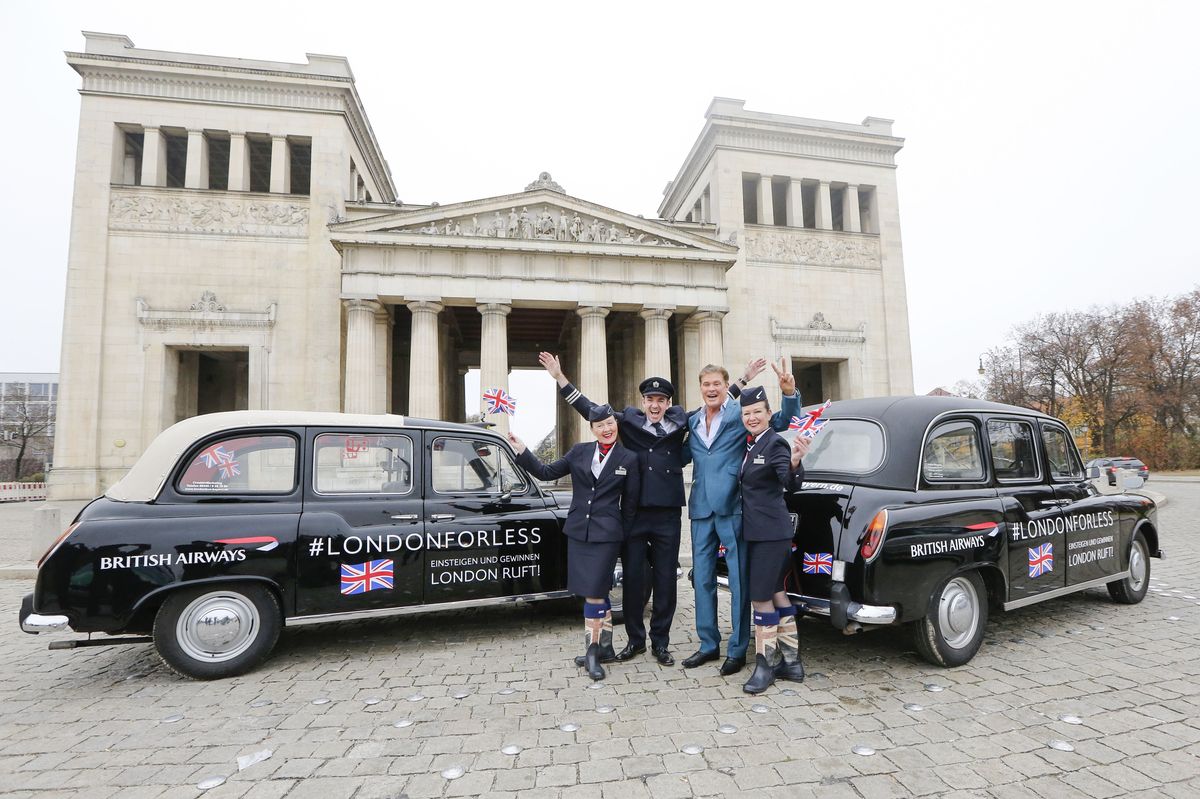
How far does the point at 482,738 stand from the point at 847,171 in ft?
112

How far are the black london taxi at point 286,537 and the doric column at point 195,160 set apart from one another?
26.4 meters

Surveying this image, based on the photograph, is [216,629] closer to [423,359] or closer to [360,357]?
[423,359]

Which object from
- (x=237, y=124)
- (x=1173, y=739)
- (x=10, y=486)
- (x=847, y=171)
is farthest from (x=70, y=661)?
(x=847, y=171)

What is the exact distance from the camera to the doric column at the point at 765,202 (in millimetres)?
29562

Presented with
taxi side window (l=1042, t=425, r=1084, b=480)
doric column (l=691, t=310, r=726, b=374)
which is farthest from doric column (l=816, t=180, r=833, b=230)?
taxi side window (l=1042, t=425, r=1084, b=480)

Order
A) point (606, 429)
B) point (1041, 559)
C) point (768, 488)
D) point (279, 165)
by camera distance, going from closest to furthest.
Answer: point (768, 488)
point (606, 429)
point (1041, 559)
point (279, 165)

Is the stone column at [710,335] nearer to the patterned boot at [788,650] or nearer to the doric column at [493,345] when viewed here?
the doric column at [493,345]

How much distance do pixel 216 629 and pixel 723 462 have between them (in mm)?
3951

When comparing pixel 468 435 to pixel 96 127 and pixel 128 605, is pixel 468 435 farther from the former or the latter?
pixel 96 127

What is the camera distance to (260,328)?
24.4 m

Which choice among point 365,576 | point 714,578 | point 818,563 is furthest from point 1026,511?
point 365,576

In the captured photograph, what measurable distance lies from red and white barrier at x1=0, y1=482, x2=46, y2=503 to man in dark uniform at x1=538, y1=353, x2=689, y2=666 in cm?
3302

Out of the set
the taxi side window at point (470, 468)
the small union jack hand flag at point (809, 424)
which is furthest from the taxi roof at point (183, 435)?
the small union jack hand flag at point (809, 424)

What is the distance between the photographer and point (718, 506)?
4.23 meters
